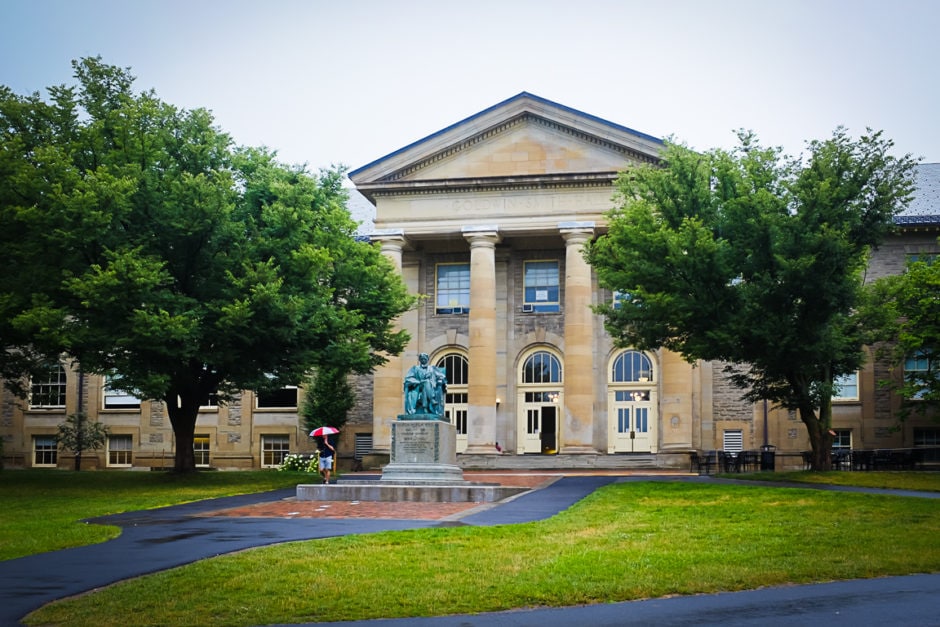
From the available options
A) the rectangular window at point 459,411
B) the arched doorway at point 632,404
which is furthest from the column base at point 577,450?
the rectangular window at point 459,411

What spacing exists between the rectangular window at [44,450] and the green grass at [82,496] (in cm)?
1618

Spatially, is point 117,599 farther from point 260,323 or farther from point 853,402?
point 853,402

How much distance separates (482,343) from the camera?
4844cm

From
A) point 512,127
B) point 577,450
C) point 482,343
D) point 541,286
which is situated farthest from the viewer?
point 541,286

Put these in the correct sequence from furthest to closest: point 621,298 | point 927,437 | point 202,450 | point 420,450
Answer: point 202,450, point 927,437, point 621,298, point 420,450

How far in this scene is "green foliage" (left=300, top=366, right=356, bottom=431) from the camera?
170 ft

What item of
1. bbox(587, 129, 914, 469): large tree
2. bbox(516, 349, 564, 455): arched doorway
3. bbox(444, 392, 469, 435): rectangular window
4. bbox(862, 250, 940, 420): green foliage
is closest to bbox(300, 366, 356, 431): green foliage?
bbox(444, 392, 469, 435): rectangular window

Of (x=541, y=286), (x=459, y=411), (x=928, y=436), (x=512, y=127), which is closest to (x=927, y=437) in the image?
(x=928, y=436)

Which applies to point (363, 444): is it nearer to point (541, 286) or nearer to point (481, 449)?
point (481, 449)

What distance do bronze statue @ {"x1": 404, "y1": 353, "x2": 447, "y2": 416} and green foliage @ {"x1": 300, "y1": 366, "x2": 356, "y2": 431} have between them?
71.3ft

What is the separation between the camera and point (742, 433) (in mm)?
50281

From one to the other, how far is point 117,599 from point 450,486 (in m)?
15.8

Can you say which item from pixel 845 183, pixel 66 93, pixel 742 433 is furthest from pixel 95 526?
pixel 742 433

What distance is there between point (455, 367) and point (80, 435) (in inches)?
715
